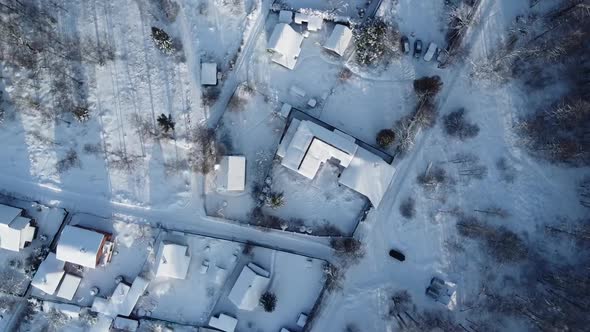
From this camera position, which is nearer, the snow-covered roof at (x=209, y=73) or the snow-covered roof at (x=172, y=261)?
the snow-covered roof at (x=172, y=261)

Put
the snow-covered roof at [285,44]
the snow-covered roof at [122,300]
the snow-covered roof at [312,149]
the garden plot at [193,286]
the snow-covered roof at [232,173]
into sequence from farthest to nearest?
the garden plot at [193,286] → the snow-covered roof at [122,300] → the snow-covered roof at [232,173] → the snow-covered roof at [285,44] → the snow-covered roof at [312,149]

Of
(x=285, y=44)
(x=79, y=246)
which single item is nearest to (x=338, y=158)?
(x=285, y=44)

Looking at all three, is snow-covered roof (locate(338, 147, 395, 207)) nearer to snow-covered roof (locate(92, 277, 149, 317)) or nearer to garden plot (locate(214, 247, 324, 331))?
garden plot (locate(214, 247, 324, 331))

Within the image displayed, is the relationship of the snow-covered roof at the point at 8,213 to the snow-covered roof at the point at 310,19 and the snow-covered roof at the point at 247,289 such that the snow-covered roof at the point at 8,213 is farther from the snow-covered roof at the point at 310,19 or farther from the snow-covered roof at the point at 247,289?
the snow-covered roof at the point at 310,19

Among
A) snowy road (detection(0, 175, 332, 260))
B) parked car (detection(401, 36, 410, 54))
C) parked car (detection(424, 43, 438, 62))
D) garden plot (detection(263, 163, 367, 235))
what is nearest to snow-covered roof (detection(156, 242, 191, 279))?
snowy road (detection(0, 175, 332, 260))

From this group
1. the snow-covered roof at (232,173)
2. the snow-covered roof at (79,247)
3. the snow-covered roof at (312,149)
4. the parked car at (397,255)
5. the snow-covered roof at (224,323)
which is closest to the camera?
the snow-covered roof at (79,247)

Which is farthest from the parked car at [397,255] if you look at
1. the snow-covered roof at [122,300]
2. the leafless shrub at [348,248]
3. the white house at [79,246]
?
the white house at [79,246]

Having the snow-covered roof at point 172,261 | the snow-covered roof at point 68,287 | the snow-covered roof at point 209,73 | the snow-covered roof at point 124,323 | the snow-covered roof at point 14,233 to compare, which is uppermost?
the snow-covered roof at point 209,73

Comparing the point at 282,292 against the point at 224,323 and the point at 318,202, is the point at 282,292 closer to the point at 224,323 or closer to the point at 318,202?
the point at 224,323

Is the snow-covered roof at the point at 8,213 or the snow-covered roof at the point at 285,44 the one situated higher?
the snow-covered roof at the point at 285,44
